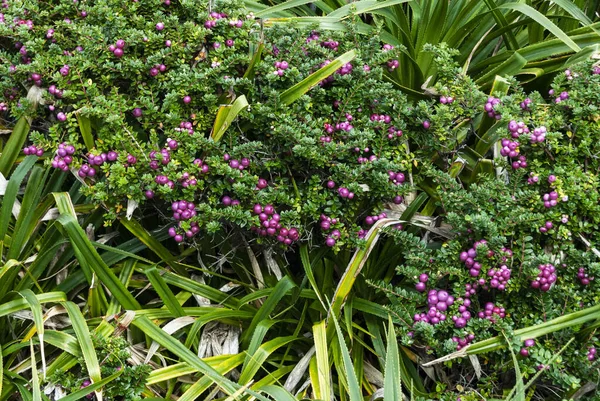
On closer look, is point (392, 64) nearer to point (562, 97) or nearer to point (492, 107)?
point (492, 107)

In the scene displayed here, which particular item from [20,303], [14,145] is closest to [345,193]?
[20,303]

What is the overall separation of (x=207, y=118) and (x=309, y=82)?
0.39 meters

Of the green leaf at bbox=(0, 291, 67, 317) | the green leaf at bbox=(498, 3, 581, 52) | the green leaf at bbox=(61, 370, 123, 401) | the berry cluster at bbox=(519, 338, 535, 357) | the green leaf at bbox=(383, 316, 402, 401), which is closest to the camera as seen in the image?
the green leaf at bbox=(383, 316, 402, 401)

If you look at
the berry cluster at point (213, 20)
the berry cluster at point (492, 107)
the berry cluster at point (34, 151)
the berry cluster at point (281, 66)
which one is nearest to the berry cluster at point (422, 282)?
the berry cluster at point (492, 107)

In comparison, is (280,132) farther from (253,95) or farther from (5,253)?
(5,253)

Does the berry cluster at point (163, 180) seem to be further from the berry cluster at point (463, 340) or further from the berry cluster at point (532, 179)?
the berry cluster at point (532, 179)

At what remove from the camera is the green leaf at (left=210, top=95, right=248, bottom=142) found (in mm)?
2117

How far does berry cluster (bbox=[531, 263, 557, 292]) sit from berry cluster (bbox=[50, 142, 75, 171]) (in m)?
1.64

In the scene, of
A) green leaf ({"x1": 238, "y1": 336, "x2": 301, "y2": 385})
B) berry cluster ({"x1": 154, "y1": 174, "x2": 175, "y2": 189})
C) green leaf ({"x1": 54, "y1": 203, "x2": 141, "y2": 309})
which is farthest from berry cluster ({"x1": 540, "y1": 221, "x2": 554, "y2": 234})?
green leaf ({"x1": 54, "y1": 203, "x2": 141, "y2": 309})

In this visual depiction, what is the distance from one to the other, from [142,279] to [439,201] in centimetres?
118

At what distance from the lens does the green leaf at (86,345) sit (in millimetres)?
1875

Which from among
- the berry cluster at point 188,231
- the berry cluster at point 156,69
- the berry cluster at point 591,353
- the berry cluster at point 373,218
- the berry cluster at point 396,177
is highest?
the berry cluster at point 396,177

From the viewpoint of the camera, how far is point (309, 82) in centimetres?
223

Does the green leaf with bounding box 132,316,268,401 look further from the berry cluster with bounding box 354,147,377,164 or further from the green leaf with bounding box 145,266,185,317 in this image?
the berry cluster with bounding box 354,147,377,164
